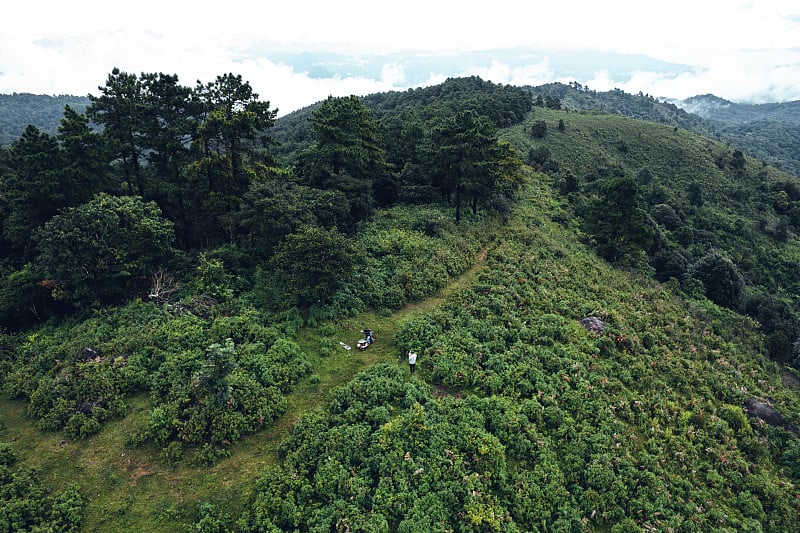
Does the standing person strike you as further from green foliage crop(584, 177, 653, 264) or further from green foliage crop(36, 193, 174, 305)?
green foliage crop(584, 177, 653, 264)

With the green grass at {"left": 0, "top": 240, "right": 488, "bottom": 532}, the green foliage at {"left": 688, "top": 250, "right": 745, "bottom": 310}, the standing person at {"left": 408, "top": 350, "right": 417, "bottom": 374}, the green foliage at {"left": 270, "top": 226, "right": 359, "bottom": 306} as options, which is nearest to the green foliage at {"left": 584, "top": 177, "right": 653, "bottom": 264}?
Result: the green foliage at {"left": 688, "top": 250, "right": 745, "bottom": 310}

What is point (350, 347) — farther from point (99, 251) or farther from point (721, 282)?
point (721, 282)

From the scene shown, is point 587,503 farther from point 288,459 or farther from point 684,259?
point 684,259

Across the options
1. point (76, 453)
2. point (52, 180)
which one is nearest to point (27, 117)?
point (52, 180)

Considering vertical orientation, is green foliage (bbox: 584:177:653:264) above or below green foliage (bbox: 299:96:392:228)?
below

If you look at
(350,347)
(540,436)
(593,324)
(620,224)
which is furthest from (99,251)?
(620,224)

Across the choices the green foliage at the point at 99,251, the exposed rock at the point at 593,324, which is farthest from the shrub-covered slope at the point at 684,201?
the green foliage at the point at 99,251
